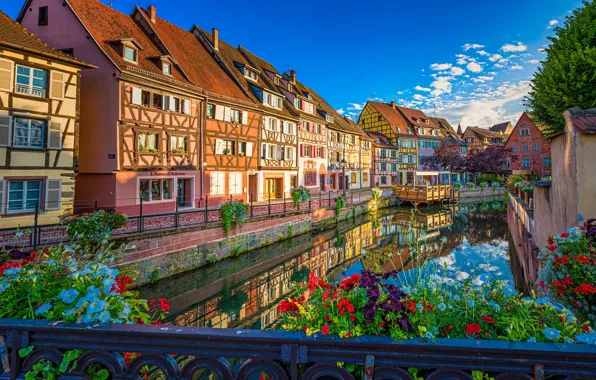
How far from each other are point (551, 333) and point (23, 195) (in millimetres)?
17431

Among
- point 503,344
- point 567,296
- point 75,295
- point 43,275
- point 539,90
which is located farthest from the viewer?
point 539,90

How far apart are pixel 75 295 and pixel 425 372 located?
2499 millimetres

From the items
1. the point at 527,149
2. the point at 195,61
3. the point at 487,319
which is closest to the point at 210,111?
the point at 195,61

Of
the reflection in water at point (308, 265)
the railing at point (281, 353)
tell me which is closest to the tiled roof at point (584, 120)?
the reflection in water at point (308, 265)

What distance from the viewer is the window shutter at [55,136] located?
45.2 ft

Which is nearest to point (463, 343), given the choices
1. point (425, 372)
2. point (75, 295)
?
point (425, 372)

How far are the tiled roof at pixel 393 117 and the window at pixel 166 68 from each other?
40.2 m

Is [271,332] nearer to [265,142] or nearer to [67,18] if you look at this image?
[67,18]

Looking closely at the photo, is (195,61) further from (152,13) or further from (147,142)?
(147,142)

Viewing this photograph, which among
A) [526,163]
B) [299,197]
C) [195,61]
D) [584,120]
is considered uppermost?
[195,61]

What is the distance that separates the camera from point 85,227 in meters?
10.1

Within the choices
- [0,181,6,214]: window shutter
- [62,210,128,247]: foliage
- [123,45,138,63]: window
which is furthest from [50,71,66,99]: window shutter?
[62,210,128,247]: foliage

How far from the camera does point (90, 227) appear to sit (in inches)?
398

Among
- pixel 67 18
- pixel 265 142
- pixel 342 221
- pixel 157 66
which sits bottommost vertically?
pixel 342 221
